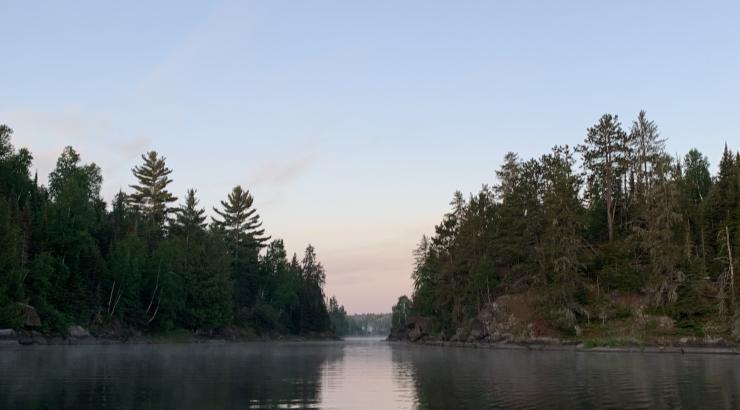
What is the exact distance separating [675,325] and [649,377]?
154 ft

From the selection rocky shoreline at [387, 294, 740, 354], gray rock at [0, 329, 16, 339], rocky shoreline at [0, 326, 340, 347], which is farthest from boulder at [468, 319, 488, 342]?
gray rock at [0, 329, 16, 339]

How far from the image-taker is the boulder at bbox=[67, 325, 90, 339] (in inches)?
3623

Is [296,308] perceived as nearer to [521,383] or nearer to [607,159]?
[607,159]

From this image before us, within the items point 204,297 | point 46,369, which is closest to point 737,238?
point 46,369

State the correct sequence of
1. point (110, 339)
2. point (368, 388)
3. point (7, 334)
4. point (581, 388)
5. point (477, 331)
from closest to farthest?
1. point (581, 388)
2. point (368, 388)
3. point (7, 334)
4. point (110, 339)
5. point (477, 331)

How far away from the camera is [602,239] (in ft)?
347

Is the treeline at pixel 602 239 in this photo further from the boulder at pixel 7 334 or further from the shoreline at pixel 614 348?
the boulder at pixel 7 334

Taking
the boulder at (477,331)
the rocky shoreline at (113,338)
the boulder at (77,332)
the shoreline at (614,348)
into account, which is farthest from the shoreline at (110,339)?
the shoreline at (614,348)

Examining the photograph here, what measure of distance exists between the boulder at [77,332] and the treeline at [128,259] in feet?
A: 5.46

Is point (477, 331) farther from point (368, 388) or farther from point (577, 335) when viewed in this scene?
point (368, 388)

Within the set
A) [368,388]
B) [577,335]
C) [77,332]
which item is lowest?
[577,335]

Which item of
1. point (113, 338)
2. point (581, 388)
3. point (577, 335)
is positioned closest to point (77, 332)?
point (113, 338)

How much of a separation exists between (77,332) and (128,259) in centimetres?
1936

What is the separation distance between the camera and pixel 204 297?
126875 mm
